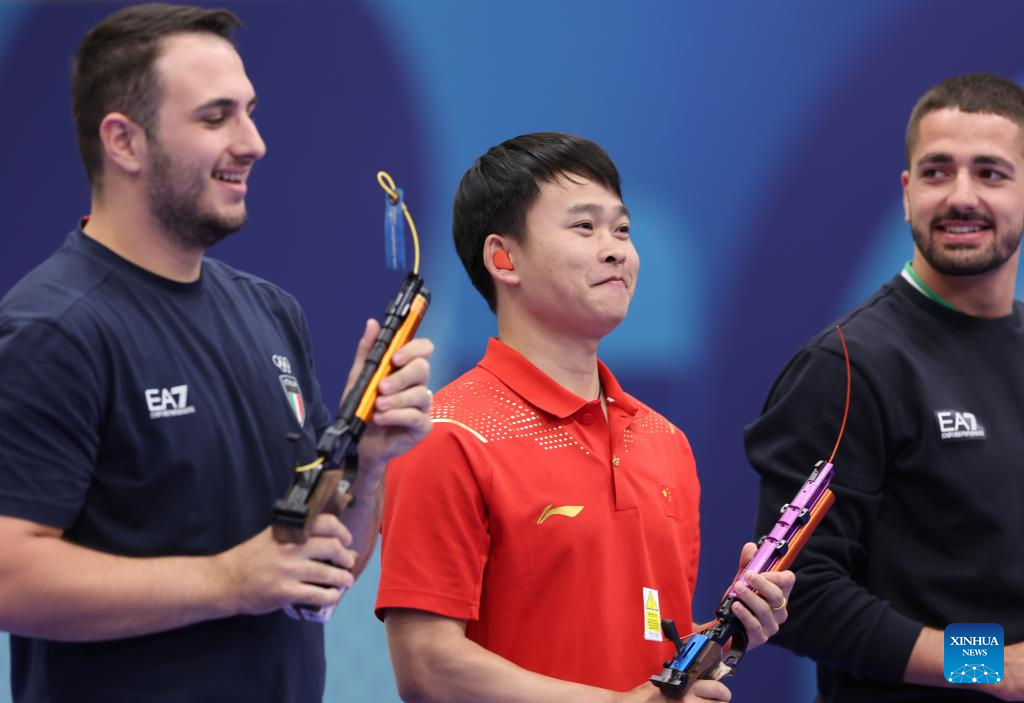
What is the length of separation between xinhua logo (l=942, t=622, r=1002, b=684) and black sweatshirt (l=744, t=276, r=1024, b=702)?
0.03m

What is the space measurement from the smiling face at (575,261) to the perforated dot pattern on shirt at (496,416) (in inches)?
6.5

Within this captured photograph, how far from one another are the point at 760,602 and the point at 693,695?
0.56ft

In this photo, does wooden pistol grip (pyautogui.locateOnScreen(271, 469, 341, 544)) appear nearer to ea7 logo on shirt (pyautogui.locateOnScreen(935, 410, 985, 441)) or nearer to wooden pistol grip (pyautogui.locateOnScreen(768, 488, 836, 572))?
wooden pistol grip (pyautogui.locateOnScreen(768, 488, 836, 572))

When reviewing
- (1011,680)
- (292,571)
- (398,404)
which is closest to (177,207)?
(398,404)

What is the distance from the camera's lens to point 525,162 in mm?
2230

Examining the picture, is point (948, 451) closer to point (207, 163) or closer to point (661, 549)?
point (661, 549)

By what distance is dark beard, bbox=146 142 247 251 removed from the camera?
1722mm

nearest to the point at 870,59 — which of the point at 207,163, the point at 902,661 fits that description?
the point at 902,661

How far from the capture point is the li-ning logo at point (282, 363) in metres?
1.89

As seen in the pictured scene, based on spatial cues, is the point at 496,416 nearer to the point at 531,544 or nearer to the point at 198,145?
the point at 531,544

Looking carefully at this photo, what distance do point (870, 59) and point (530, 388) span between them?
1826 mm

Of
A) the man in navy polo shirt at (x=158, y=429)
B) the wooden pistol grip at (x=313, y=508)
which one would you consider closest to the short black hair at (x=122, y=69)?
the man in navy polo shirt at (x=158, y=429)

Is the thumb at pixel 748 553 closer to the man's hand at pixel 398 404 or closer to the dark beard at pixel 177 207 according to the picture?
the man's hand at pixel 398 404

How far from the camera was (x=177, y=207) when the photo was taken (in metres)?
1.73
